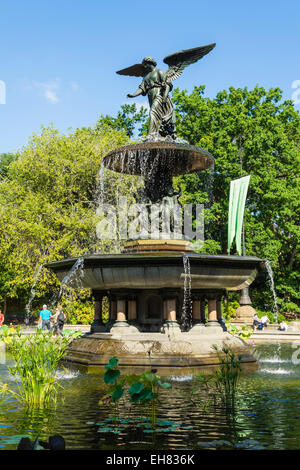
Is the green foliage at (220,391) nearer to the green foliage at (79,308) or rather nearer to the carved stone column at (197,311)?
the carved stone column at (197,311)

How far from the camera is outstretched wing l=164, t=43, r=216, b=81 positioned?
1291 centimetres

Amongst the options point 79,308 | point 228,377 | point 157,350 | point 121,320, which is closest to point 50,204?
point 79,308

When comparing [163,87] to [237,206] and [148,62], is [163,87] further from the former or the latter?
[237,206]

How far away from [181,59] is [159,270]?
20.4 feet

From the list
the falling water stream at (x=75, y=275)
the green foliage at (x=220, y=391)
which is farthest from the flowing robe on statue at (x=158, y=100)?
the green foliage at (x=220, y=391)

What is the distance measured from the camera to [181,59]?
1312 centimetres

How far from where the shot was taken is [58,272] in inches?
480

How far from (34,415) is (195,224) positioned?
93.3 ft

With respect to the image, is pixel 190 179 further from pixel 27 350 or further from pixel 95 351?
pixel 27 350

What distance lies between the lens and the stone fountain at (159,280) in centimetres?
990

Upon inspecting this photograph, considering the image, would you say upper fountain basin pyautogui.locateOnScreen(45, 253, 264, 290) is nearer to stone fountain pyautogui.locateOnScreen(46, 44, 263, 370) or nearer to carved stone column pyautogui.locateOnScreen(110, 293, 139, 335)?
stone fountain pyautogui.locateOnScreen(46, 44, 263, 370)

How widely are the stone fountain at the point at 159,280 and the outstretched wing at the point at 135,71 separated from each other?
3cm

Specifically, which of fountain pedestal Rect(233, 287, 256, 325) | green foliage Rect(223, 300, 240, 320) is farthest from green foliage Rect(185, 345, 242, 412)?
fountain pedestal Rect(233, 287, 256, 325)

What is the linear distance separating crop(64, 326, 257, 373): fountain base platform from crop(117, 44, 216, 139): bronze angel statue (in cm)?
549
